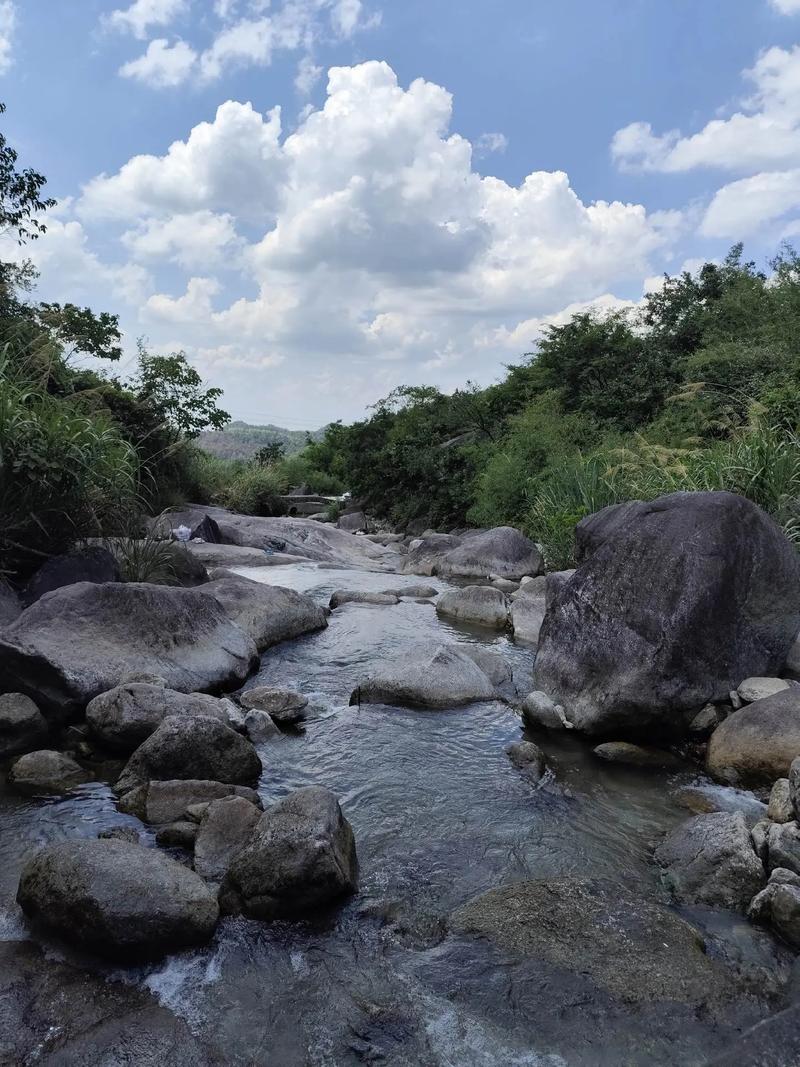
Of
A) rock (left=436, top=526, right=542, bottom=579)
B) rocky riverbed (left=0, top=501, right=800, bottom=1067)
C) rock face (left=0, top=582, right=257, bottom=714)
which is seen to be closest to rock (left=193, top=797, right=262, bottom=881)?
rocky riverbed (left=0, top=501, right=800, bottom=1067)

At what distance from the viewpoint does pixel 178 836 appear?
4633mm

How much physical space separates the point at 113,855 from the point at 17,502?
5.65 m

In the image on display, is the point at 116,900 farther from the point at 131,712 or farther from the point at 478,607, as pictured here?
the point at 478,607

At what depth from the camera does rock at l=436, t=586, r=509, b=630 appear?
11.4m

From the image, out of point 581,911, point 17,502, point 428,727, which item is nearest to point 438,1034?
point 581,911

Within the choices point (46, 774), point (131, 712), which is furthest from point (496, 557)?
point (46, 774)

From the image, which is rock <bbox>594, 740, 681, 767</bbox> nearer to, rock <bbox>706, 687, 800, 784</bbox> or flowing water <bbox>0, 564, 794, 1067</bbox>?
flowing water <bbox>0, 564, 794, 1067</bbox>

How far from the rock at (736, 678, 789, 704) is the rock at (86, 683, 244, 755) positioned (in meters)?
4.37

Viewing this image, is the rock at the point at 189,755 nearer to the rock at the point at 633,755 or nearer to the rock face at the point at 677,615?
the rock at the point at 633,755

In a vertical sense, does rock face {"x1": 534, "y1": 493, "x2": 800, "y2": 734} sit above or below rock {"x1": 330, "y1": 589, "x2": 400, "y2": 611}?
above

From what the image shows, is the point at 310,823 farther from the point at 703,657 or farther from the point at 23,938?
the point at 703,657

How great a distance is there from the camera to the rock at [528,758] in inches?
234

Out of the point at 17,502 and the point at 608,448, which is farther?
the point at 608,448

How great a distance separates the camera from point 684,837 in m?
4.61
